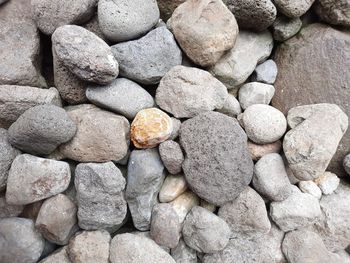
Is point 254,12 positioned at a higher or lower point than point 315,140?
higher

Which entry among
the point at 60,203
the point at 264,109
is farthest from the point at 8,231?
the point at 264,109

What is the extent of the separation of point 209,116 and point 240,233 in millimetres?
327

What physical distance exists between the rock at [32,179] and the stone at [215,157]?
0.30m

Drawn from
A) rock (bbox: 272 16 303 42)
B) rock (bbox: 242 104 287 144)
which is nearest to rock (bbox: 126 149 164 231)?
rock (bbox: 242 104 287 144)

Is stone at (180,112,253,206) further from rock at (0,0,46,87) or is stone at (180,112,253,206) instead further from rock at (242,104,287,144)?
rock at (0,0,46,87)

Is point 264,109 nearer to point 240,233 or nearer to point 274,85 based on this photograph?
point 274,85

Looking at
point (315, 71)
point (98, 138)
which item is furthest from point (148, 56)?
point (315, 71)

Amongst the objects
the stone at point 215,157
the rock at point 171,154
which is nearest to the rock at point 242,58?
the stone at point 215,157

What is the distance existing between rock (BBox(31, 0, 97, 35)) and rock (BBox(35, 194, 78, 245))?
16.6 inches

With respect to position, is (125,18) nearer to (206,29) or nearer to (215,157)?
(206,29)

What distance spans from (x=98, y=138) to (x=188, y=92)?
0.24 metres

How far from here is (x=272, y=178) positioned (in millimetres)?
750

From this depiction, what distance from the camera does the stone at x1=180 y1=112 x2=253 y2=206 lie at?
2.34ft

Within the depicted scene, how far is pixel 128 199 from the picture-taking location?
74cm
